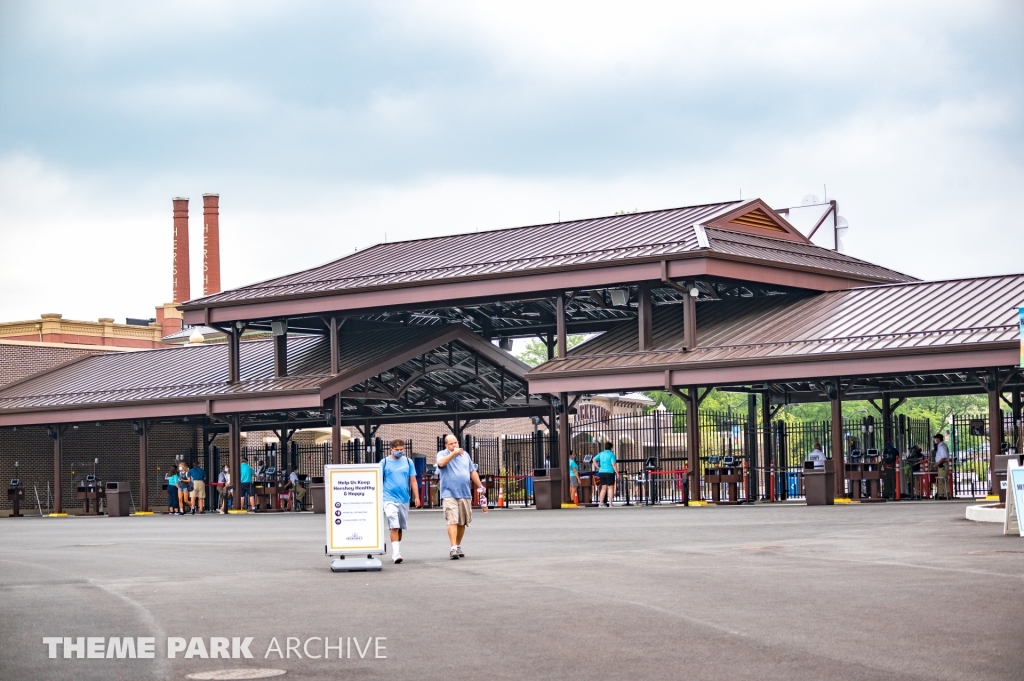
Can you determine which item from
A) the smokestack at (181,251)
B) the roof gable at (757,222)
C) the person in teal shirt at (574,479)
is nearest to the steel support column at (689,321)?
the roof gable at (757,222)

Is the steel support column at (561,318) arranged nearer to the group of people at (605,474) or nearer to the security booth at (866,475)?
the group of people at (605,474)

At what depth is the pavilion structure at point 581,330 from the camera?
35.2 meters

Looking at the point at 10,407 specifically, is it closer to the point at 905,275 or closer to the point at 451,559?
the point at 905,275

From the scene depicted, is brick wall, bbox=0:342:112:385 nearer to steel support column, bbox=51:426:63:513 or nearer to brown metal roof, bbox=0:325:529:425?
brown metal roof, bbox=0:325:529:425

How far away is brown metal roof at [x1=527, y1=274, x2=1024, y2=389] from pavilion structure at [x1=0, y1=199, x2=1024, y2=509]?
Answer: 0.07 m

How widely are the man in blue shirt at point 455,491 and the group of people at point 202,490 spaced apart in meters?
24.7

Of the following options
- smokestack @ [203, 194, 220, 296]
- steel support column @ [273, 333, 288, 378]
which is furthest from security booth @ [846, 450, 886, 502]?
smokestack @ [203, 194, 220, 296]

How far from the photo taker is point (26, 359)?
57500mm

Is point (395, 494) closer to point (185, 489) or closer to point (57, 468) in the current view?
point (185, 489)

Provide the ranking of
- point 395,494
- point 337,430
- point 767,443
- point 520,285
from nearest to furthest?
point 395,494 < point 520,285 < point 767,443 < point 337,430

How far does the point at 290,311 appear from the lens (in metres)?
43.3

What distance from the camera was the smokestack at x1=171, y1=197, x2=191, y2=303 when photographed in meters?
84.1

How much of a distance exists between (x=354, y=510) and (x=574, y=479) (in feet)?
70.9

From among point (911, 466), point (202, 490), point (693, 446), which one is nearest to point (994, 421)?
point (911, 466)
